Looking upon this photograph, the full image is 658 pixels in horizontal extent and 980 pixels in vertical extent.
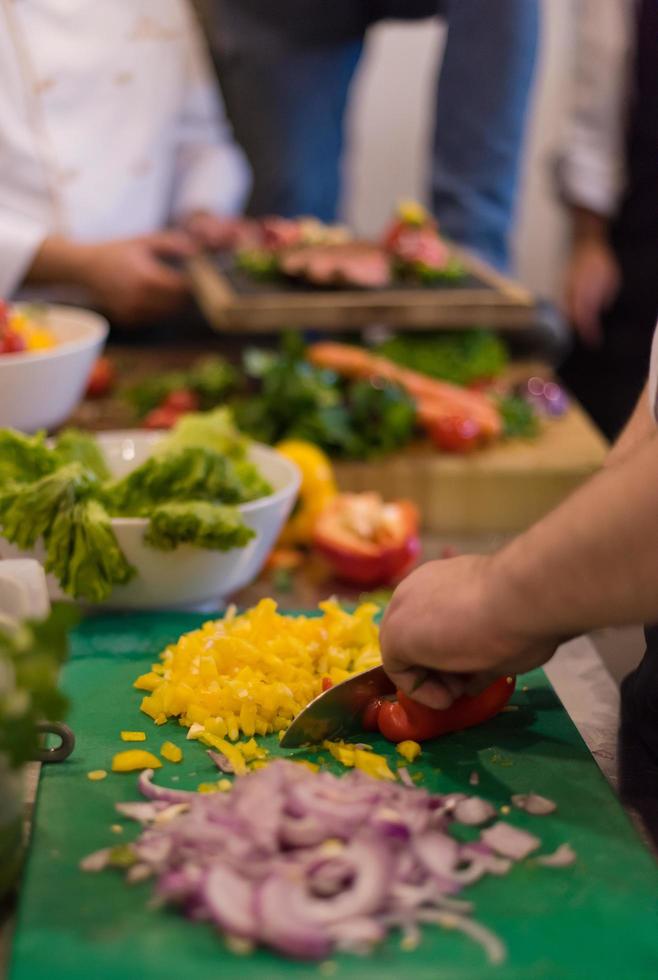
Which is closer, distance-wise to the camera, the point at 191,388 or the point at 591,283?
the point at 191,388

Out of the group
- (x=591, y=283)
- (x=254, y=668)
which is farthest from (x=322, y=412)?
(x=591, y=283)

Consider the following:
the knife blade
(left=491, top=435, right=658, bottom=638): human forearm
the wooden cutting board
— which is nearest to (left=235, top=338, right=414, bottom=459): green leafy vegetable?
the wooden cutting board

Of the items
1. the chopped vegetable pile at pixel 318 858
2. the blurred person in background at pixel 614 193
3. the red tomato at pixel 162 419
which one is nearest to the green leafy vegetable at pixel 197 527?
the chopped vegetable pile at pixel 318 858

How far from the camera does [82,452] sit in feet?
5.97

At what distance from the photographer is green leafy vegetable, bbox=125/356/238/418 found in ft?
8.93

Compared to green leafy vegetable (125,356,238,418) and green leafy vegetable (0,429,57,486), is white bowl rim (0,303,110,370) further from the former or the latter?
green leafy vegetable (0,429,57,486)

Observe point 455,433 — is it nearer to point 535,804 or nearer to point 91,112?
point 535,804

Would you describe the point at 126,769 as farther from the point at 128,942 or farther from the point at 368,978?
the point at 368,978

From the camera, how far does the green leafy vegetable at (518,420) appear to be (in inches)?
103

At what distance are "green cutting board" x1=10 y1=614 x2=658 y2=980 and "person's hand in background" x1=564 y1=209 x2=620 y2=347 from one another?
8.29 ft

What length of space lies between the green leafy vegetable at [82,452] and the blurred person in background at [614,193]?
77.9 inches

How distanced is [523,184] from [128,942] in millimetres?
5594

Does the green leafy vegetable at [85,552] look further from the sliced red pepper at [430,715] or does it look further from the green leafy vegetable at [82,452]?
the sliced red pepper at [430,715]

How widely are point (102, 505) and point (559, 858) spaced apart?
848 mm
